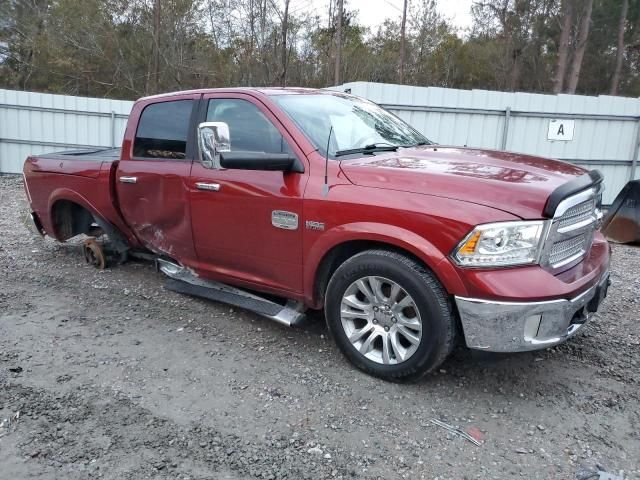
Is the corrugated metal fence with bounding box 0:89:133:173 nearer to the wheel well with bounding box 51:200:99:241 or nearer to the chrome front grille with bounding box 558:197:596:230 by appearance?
the wheel well with bounding box 51:200:99:241

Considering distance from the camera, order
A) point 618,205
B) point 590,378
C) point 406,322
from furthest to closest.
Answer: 1. point 618,205
2. point 590,378
3. point 406,322

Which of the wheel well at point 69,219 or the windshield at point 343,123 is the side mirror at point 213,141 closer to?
the windshield at point 343,123

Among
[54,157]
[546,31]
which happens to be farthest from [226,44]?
[54,157]

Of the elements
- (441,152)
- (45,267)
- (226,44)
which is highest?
(226,44)

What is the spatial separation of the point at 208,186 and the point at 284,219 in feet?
2.61

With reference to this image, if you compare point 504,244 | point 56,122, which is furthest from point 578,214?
point 56,122

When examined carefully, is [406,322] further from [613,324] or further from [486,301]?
[613,324]

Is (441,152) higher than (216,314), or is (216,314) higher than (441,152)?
(441,152)

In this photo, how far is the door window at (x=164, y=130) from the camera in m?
4.30

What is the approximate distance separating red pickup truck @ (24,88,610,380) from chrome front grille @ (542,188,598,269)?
17mm

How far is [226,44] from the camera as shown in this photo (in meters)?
25.5

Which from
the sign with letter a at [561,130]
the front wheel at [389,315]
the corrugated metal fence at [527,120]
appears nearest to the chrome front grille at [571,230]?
the front wheel at [389,315]

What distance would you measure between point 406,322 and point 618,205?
19.3 feet

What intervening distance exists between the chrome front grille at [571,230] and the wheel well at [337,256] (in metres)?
0.83
